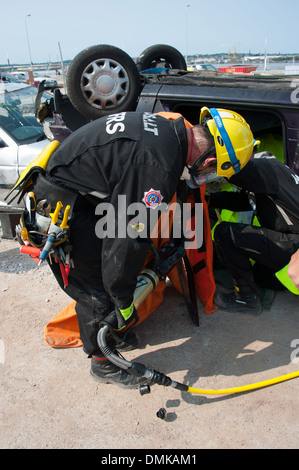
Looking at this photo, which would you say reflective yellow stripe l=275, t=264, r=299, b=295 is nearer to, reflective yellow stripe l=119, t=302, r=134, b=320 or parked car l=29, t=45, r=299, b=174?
parked car l=29, t=45, r=299, b=174

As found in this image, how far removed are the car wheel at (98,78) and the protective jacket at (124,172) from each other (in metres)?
1.12

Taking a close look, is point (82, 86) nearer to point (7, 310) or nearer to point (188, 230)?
point (188, 230)

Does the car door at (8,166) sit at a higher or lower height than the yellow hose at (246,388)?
higher

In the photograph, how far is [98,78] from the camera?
321cm

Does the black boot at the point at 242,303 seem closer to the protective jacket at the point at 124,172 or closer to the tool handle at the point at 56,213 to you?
the protective jacket at the point at 124,172

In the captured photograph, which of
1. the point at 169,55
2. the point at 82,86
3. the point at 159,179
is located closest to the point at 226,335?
the point at 159,179

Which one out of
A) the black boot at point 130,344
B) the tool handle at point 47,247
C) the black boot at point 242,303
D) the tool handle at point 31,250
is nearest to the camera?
the tool handle at point 47,247

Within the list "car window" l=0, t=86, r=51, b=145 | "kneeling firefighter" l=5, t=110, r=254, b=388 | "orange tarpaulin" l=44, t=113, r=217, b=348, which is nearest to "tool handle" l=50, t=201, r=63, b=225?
"kneeling firefighter" l=5, t=110, r=254, b=388

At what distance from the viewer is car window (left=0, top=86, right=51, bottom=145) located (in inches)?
198

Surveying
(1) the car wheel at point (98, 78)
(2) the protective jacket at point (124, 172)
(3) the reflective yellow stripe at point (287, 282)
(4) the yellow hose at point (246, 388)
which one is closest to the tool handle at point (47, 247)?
(2) the protective jacket at point (124, 172)

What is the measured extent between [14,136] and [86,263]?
3.19 meters

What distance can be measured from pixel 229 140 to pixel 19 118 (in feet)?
13.3

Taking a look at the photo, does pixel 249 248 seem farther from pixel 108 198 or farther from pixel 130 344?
pixel 108 198

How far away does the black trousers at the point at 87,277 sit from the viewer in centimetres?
235
